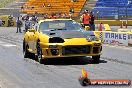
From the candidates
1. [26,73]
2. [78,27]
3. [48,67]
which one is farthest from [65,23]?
[26,73]

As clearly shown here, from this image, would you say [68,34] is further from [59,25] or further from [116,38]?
[116,38]

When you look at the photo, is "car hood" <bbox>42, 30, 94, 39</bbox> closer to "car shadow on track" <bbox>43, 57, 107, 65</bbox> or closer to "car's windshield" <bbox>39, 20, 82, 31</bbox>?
"car's windshield" <bbox>39, 20, 82, 31</bbox>

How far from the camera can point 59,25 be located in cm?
Answer: 1555

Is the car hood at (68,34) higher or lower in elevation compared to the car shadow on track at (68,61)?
higher

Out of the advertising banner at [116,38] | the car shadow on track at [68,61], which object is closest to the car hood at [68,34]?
the car shadow on track at [68,61]

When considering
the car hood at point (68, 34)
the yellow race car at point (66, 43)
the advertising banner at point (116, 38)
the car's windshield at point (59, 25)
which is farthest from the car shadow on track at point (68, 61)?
the advertising banner at point (116, 38)

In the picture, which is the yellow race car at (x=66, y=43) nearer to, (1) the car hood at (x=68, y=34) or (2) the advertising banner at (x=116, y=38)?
(1) the car hood at (x=68, y=34)

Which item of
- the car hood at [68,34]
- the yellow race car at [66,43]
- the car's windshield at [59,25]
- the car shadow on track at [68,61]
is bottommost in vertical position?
the car shadow on track at [68,61]

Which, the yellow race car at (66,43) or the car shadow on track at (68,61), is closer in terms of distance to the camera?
the yellow race car at (66,43)

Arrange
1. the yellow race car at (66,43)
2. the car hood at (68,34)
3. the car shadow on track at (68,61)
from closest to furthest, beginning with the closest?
the yellow race car at (66,43) → the car hood at (68,34) → the car shadow on track at (68,61)

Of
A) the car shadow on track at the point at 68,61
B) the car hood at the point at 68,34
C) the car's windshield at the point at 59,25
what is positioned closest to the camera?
the car hood at the point at 68,34

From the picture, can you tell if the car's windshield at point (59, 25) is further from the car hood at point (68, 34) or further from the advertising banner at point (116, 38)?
the advertising banner at point (116, 38)

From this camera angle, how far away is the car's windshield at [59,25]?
15344 millimetres

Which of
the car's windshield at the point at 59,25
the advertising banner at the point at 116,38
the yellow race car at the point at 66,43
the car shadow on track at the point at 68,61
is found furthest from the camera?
the advertising banner at the point at 116,38
